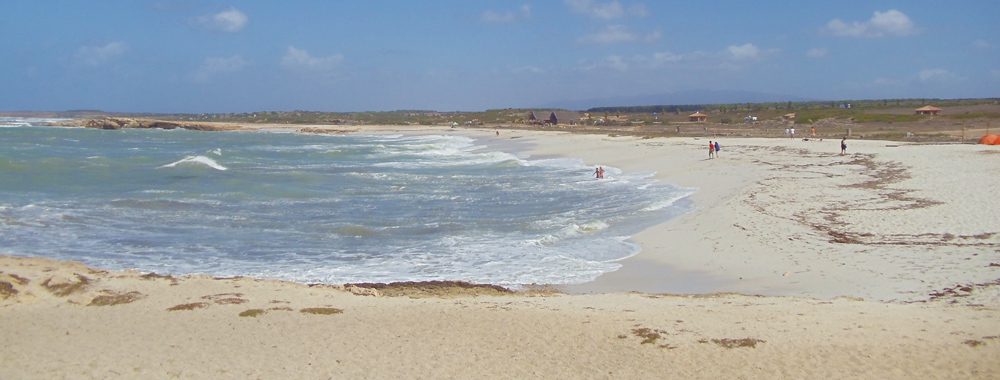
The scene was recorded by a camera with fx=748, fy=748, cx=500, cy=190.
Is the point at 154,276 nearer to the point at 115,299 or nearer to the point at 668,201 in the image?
the point at 115,299

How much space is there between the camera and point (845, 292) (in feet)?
34.5

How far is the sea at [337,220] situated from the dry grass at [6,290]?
2.76 meters

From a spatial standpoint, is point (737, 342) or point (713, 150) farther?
point (713, 150)

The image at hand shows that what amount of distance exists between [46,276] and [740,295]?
34.2 feet

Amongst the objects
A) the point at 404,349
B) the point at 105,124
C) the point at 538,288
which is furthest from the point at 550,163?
the point at 105,124

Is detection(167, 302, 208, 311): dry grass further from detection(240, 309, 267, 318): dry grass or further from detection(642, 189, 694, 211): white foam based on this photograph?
detection(642, 189, 694, 211): white foam

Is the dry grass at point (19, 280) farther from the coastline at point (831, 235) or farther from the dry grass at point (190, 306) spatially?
the coastline at point (831, 235)

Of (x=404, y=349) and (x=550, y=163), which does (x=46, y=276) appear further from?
(x=550, y=163)

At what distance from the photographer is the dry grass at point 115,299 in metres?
10.4

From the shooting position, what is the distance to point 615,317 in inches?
371

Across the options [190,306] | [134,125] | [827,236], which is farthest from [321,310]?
[134,125]

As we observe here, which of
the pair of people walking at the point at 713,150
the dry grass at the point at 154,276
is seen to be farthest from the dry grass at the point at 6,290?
the pair of people walking at the point at 713,150

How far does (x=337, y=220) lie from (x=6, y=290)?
9.15 metres

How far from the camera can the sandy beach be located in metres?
7.68
